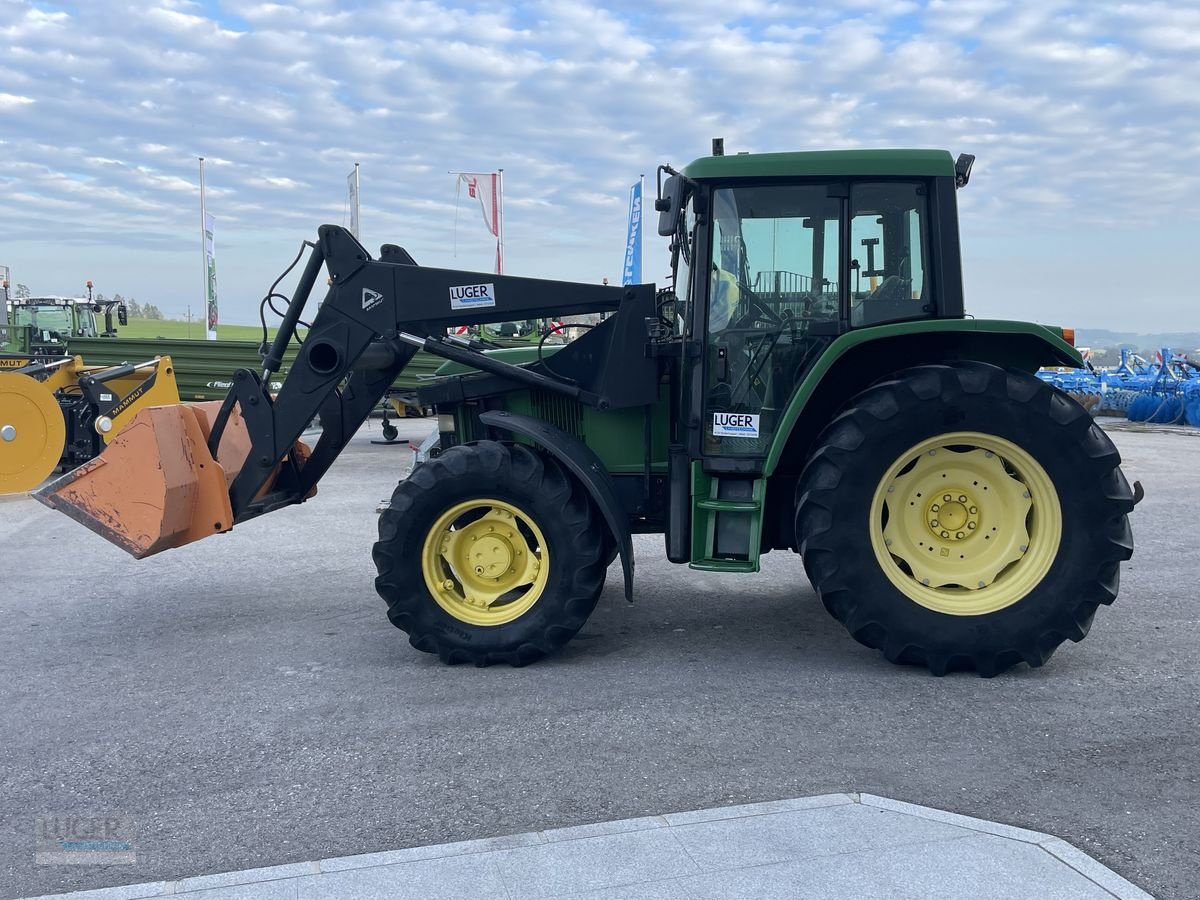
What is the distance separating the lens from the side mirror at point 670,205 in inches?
198

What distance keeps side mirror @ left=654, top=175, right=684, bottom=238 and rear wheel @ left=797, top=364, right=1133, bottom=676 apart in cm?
121

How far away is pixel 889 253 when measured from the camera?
17.1 feet

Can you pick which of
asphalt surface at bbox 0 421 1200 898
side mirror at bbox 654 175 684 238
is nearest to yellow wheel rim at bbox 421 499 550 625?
asphalt surface at bbox 0 421 1200 898

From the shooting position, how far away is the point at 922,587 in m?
5.07

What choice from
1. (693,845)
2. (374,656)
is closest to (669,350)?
(374,656)

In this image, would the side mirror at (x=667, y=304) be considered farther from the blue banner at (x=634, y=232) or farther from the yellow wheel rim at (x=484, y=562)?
the blue banner at (x=634, y=232)

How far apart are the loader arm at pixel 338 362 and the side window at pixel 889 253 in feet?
3.49

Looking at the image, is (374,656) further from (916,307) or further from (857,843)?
(916,307)

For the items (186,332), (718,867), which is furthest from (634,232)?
(186,332)

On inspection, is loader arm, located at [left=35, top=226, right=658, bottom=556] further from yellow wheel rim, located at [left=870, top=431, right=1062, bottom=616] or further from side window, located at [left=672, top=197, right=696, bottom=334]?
yellow wheel rim, located at [left=870, top=431, right=1062, bottom=616]

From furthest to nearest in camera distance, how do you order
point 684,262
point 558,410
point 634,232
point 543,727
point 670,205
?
point 634,232
point 558,410
point 684,262
point 670,205
point 543,727

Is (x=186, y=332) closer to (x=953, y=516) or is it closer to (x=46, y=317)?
(x=46, y=317)

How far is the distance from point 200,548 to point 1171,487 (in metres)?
10.0

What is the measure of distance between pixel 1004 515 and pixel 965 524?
0.19 meters
